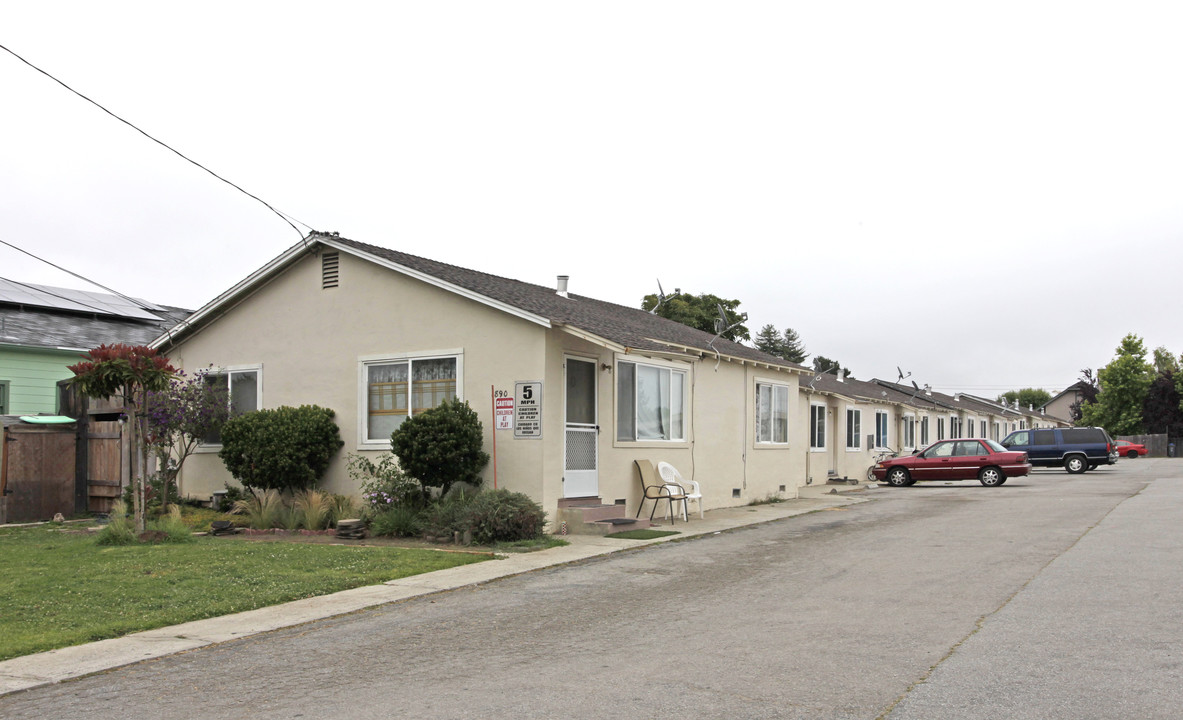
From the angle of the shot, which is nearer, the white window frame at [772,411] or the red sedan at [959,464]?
the white window frame at [772,411]

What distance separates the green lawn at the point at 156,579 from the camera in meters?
8.67

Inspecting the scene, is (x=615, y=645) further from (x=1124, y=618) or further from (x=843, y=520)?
(x=843, y=520)

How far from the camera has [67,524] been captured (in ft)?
57.3

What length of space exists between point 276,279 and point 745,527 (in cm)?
995

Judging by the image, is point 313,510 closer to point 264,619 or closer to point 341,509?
point 341,509

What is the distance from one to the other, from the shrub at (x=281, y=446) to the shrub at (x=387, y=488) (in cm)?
96

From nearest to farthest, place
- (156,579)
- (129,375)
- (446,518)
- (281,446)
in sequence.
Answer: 1. (156,579)
2. (129,375)
3. (446,518)
4. (281,446)

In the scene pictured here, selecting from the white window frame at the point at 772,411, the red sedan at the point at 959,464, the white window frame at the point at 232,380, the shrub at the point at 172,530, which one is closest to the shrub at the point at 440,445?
the shrub at the point at 172,530

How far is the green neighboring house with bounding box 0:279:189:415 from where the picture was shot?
894 inches

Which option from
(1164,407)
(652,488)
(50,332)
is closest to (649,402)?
(652,488)

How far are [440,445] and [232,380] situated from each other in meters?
6.83

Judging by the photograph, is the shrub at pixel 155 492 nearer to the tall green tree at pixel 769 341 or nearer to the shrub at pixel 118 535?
the shrub at pixel 118 535

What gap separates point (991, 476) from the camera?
90.6ft

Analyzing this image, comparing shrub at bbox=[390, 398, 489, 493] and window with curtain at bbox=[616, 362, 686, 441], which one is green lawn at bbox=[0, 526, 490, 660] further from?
window with curtain at bbox=[616, 362, 686, 441]
